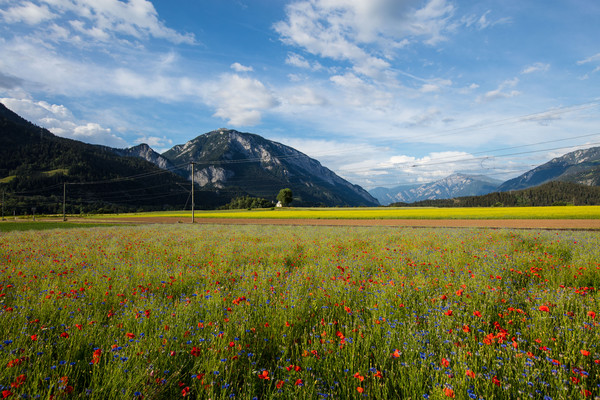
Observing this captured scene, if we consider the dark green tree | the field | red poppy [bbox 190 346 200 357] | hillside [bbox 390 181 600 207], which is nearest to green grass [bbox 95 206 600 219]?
the field

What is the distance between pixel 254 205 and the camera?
418 feet

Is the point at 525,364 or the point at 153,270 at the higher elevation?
the point at 525,364

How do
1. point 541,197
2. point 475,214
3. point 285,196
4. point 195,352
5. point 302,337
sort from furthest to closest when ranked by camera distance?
point 541,197
point 285,196
point 475,214
point 302,337
point 195,352

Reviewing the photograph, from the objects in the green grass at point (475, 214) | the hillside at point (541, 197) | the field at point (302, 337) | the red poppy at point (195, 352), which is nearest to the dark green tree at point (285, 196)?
the green grass at point (475, 214)

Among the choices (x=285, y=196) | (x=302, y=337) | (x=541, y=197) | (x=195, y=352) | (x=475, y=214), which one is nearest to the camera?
(x=195, y=352)

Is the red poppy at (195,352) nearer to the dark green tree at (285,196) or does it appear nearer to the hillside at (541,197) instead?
the dark green tree at (285,196)

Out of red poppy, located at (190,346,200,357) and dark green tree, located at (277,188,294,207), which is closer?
red poppy, located at (190,346,200,357)

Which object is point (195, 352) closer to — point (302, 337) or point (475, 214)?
point (302, 337)

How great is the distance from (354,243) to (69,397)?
449 inches

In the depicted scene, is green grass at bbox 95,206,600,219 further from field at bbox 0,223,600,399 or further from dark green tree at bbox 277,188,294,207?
dark green tree at bbox 277,188,294,207

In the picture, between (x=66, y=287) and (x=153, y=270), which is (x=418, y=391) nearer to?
(x=66, y=287)

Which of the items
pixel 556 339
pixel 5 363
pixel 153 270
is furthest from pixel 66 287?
pixel 556 339

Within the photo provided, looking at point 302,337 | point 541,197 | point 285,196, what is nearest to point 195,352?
point 302,337

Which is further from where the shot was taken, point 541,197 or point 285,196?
point 541,197
